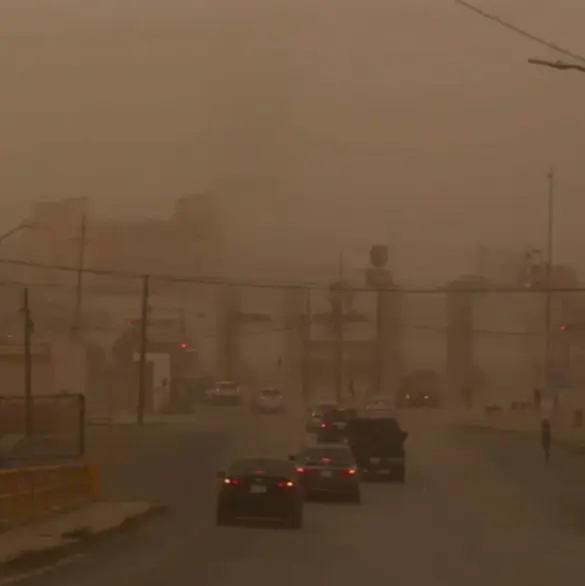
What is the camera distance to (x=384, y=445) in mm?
41156

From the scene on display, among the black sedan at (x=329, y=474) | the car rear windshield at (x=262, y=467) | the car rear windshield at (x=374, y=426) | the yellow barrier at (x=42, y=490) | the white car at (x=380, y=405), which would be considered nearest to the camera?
the yellow barrier at (x=42, y=490)

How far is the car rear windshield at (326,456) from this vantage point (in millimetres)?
33688

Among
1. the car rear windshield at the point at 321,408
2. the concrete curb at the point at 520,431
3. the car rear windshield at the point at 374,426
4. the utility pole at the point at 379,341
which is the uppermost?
the utility pole at the point at 379,341

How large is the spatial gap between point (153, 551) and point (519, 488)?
21.4 m

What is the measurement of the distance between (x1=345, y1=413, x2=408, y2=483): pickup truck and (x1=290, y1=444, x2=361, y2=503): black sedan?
6.74 m

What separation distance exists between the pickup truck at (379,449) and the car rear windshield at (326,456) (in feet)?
21.4

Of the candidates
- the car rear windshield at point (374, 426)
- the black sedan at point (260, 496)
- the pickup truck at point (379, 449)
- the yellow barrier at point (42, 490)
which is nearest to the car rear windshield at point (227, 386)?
the car rear windshield at point (374, 426)

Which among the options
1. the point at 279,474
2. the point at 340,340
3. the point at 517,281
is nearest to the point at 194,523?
the point at 279,474

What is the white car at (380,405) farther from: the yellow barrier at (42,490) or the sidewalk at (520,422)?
the yellow barrier at (42,490)

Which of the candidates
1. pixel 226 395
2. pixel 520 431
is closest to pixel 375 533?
pixel 520 431

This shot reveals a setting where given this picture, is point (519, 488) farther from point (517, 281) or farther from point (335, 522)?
point (517, 281)

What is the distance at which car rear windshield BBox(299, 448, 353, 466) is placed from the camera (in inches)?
1326

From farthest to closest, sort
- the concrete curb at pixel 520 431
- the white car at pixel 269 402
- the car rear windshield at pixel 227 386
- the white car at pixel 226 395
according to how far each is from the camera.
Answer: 1. the car rear windshield at pixel 227 386
2. the white car at pixel 226 395
3. the white car at pixel 269 402
4. the concrete curb at pixel 520 431

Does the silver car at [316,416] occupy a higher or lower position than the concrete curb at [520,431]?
higher
